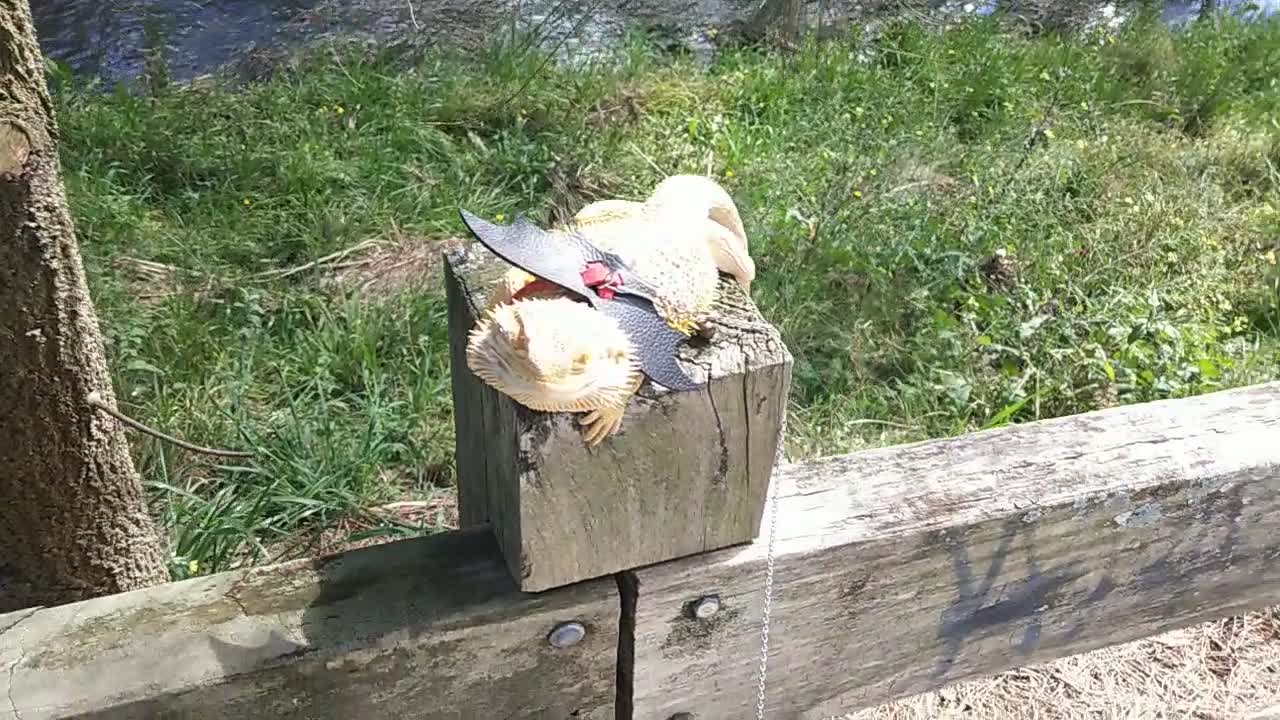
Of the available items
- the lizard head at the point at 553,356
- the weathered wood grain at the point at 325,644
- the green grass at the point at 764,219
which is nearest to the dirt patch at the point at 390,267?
the green grass at the point at 764,219

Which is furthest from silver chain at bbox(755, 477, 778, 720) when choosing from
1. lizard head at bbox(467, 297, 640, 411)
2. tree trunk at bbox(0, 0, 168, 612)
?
tree trunk at bbox(0, 0, 168, 612)

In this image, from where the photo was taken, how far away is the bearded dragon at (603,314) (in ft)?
3.52

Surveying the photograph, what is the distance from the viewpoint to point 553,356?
1059 millimetres

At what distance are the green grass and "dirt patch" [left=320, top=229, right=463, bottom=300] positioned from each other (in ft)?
0.24

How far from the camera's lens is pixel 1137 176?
13.4ft

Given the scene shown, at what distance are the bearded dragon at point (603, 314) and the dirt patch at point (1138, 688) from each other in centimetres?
116

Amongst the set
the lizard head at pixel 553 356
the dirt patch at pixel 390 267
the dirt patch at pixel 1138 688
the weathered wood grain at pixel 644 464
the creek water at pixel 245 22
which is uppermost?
the lizard head at pixel 553 356

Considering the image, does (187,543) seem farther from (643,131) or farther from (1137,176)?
(1137,176)

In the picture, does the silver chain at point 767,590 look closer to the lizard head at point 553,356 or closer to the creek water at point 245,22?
the lizard head at point 553,356

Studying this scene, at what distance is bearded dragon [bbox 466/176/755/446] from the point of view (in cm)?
107

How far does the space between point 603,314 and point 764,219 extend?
2532 mm

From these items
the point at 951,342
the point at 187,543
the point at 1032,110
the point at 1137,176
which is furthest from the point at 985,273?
the point at 187,543

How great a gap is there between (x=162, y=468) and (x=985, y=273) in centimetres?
251

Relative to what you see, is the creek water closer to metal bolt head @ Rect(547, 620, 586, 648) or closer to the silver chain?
the silver chain
